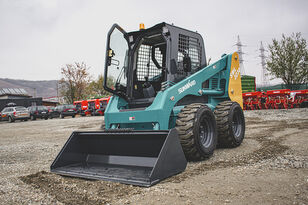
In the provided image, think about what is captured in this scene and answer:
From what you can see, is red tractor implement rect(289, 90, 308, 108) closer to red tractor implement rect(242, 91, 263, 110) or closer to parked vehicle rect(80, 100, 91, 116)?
red tractor implement rect(242, 91, 263, 110)

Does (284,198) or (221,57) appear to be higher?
(221,57)

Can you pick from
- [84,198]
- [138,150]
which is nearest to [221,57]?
[138,150]

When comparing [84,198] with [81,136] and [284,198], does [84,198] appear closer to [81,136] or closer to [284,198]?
[81,136]

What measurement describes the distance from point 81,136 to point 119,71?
5.39ft

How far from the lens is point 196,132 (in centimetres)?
413

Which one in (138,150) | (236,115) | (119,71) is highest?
(119,71)

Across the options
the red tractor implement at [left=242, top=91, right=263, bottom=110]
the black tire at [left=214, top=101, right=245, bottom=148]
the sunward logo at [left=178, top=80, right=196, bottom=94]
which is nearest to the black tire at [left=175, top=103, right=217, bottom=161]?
the sunward logo at [left=178, top=80, right=196, bottom=94]

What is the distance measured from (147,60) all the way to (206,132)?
6.98 feet

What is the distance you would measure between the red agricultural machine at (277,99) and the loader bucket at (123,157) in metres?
15.9

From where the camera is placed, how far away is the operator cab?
5.01 metres

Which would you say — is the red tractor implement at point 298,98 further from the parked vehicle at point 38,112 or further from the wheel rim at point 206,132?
the parked vehicle at point 38,112

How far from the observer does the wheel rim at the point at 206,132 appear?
181 inches

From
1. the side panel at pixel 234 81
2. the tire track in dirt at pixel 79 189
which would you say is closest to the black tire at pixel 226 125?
the side panel at pixel 234 81

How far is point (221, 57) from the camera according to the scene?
20.6 feet
